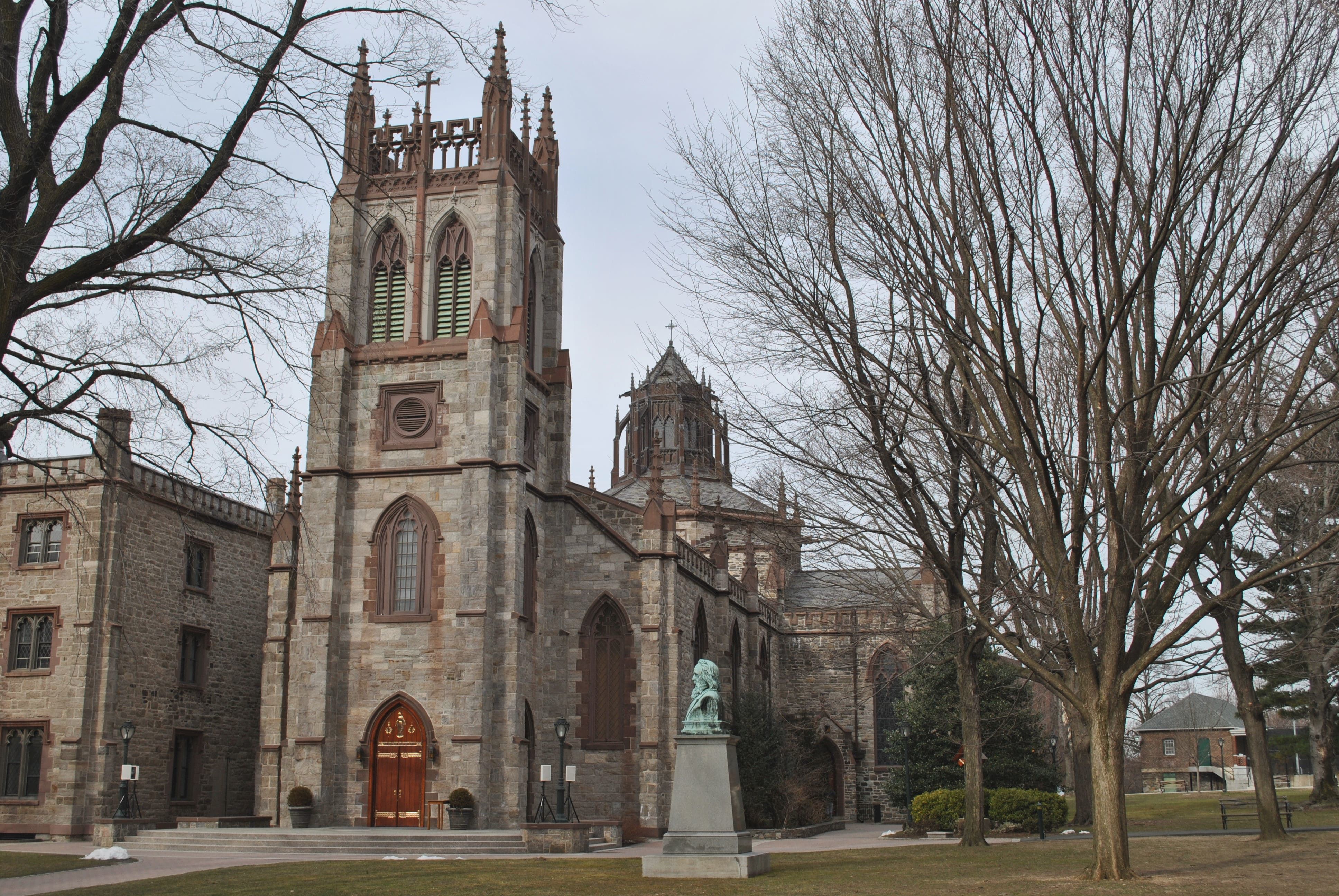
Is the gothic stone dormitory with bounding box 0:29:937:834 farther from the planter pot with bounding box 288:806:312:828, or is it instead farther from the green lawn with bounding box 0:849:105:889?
the green lawn with bounding box 0:849:105:889

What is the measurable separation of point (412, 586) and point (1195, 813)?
81.1ft

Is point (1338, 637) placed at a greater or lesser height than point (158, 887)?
greater

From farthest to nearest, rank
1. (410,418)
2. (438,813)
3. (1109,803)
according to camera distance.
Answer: (410,418), (438,813), (1109,803)

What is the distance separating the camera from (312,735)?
96.0 feet

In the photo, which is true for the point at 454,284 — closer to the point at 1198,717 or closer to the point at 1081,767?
the point at 1081,767

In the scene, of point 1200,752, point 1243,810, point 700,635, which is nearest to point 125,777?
point 700,635

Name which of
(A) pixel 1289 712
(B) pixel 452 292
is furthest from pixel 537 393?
(A) pixel 1289 712

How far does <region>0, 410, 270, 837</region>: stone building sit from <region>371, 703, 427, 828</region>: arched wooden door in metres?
6.38

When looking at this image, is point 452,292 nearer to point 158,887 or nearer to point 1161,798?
point 158,887

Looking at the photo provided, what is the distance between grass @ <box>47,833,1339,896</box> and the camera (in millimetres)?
14609

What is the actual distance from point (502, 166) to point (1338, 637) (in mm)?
23511

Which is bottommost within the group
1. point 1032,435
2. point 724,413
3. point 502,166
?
point 1032,435


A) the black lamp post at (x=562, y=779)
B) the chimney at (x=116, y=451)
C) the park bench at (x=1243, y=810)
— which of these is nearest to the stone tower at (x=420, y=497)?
→ the black lamp post at (x=562, y=779)

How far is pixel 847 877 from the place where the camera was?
1694 centimetres
